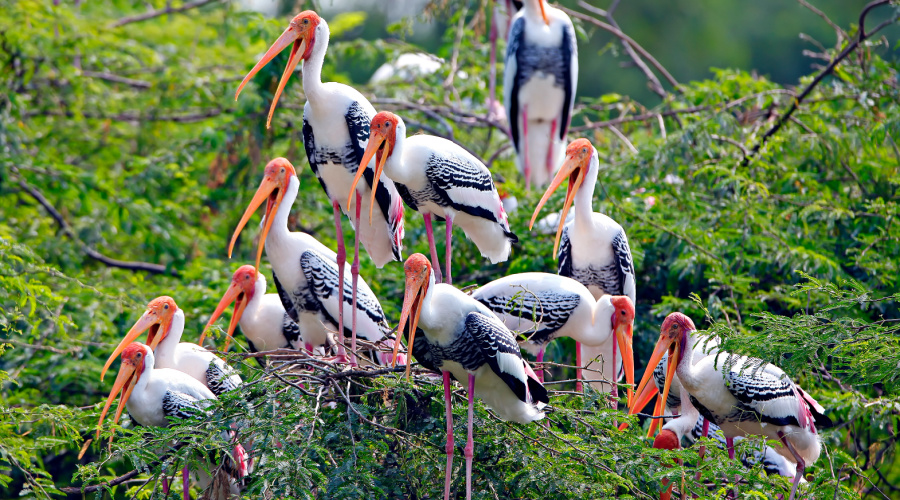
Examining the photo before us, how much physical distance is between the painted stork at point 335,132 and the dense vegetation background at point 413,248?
1033 millimetres

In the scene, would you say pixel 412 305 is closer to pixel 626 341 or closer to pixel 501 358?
pixel 501 358

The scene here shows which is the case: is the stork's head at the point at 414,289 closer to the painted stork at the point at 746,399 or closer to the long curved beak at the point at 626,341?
the painted stork at the point at 746,399

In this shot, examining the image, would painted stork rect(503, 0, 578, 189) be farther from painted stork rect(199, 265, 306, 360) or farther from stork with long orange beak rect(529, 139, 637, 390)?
painted stork rect(199, 265, 306, 360)

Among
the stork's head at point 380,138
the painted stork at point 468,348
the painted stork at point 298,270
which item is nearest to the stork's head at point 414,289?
the painted stork at point 468,348

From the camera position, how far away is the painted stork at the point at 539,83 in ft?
24.9

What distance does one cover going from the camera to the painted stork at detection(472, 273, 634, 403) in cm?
541

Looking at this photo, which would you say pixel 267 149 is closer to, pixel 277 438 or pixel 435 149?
pixel 435 149

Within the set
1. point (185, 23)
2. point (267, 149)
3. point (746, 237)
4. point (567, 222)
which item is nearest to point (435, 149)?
point (567, 222)

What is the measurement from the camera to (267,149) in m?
7.63

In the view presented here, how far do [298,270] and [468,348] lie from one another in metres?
1.58

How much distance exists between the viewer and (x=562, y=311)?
5434mm

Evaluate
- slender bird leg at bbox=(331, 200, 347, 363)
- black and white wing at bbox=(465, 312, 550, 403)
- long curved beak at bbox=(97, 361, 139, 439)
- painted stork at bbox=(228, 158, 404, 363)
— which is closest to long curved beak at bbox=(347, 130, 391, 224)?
slender bird leg at bbox=(331, 200, 347, 363)

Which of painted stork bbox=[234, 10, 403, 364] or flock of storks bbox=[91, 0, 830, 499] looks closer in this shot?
flock of storks bbox=[91, 0, 830, 499]

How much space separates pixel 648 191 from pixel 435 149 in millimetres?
2504
